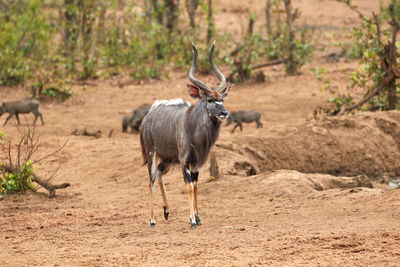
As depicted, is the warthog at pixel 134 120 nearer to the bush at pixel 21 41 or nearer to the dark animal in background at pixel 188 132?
the bush at pixel 21 41

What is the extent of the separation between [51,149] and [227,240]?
806 centimetres

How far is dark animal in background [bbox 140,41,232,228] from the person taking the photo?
25.0 ft

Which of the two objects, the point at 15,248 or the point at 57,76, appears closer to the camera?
the point at 15,248

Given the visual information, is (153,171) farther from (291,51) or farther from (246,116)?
(291,51)

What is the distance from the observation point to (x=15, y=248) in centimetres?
704

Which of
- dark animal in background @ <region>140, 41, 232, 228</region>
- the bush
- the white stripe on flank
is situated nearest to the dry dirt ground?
the white stripe on flank

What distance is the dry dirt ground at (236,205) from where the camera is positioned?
6.24 meters

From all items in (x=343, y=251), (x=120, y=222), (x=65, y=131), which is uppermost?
(x=343, y=251)

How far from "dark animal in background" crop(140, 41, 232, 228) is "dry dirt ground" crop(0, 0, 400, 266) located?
66 cm

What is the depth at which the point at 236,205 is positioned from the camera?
29.1ft

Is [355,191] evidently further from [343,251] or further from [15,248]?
[15,248]

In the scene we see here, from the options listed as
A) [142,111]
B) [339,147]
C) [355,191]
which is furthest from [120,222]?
[142,111]

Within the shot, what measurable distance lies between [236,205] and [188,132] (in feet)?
5.33

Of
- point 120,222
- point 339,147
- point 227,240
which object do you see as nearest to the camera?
point 227,240
